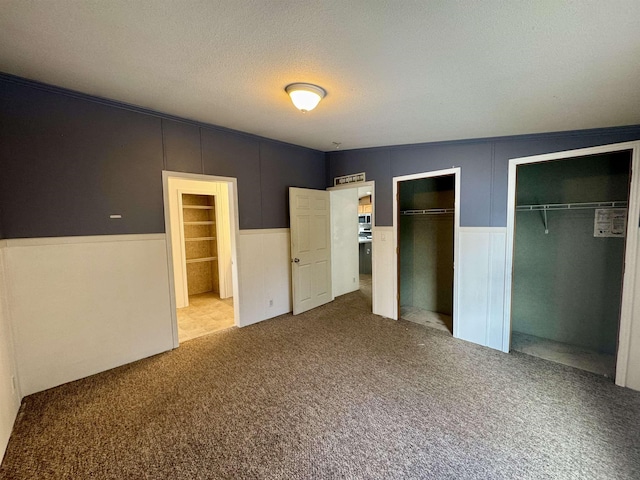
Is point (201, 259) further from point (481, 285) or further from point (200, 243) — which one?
point (481, 285)

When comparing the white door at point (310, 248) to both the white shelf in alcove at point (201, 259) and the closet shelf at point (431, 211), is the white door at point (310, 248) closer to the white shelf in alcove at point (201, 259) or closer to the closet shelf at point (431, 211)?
the closet shelf at point (431, 211)

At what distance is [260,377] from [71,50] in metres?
2.96

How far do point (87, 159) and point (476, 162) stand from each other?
4209mm

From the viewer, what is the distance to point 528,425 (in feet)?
6.39

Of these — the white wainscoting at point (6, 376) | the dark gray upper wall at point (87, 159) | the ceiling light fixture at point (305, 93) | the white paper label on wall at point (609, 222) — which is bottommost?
the white wainscoting at point (6, 376)

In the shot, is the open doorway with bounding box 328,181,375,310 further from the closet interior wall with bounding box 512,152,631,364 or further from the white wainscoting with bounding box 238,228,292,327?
the closet interior wall with bounding box 512,152,631,364

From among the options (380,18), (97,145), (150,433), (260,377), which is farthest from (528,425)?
(97,145)

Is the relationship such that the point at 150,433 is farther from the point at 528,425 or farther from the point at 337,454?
the point at 528,425

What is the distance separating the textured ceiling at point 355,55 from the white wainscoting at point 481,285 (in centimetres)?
127

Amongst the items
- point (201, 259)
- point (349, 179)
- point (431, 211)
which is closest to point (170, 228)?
point (201, 259)

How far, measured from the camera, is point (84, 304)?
8.38 feet

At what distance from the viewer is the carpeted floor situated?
1632 mm

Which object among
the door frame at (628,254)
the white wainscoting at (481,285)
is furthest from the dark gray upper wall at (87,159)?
the door frame at (628,254)

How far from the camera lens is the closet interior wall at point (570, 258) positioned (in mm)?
2936
